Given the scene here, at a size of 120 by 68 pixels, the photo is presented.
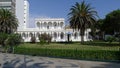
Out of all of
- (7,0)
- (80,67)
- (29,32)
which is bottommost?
(80,67)

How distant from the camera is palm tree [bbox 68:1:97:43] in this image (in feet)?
225

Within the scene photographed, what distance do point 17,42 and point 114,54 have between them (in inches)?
764

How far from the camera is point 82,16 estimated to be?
6881cm

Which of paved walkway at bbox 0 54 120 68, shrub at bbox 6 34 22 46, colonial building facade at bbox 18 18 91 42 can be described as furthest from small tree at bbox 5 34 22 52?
colonial building facade at bbox 18 18 91 42

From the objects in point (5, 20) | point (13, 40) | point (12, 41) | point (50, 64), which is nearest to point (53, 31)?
point (5, 20)

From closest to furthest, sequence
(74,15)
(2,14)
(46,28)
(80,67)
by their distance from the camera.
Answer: (80,67)
(74,15)
(2,14)
(46,28)

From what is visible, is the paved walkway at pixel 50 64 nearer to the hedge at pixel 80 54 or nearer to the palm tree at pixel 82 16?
the hedge at pixel 80 54

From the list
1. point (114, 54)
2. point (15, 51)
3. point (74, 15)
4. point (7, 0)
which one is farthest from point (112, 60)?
point (7, 0)

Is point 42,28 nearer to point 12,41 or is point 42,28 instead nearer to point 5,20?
point 5,20

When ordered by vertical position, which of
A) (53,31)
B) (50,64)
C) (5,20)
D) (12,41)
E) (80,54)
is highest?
(5,20)

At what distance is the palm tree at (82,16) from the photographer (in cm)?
6850

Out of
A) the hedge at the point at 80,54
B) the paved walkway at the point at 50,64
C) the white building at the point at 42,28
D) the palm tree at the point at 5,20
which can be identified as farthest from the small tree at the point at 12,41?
the white building at the point at 42,28

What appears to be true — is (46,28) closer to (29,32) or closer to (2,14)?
(29,32)

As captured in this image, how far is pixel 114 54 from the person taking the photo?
90.4 ft
